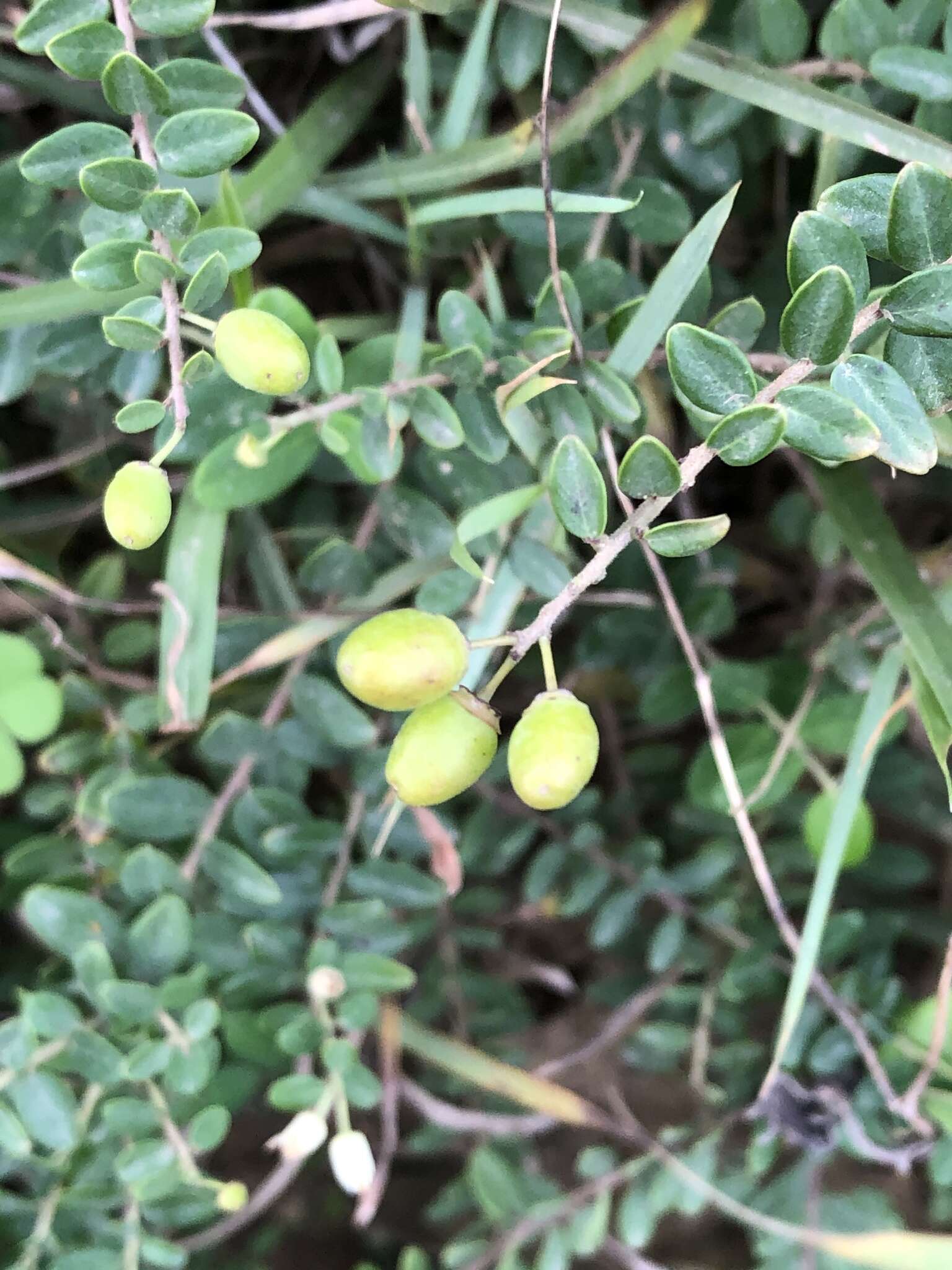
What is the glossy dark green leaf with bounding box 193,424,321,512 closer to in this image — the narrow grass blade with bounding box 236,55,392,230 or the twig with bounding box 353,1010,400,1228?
the narrow grass blade with bounding box 236,55,392,230

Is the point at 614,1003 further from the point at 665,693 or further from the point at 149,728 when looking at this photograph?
the point at 149,728

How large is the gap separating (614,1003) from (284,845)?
515 millimetres

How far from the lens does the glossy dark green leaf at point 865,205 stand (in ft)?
1.79

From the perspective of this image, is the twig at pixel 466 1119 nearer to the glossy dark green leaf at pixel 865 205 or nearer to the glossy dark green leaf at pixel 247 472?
the glossy dark green leaf at pixel 247 472

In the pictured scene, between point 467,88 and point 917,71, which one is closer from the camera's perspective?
point 917,71

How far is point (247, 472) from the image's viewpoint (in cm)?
76

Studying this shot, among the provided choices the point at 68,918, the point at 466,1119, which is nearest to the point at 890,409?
the point at 68,918

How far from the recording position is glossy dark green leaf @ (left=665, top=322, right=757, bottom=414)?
1.70 feet

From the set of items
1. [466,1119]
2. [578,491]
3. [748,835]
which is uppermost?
[578,491]

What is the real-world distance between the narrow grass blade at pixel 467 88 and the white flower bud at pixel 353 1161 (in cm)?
78

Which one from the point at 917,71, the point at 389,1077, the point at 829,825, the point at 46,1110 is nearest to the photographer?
the point at 917,71

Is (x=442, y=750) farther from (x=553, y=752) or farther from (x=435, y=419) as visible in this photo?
(x=435, y=419)

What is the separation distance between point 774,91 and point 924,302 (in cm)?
29

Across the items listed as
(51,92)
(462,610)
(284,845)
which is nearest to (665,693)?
(462,610)
